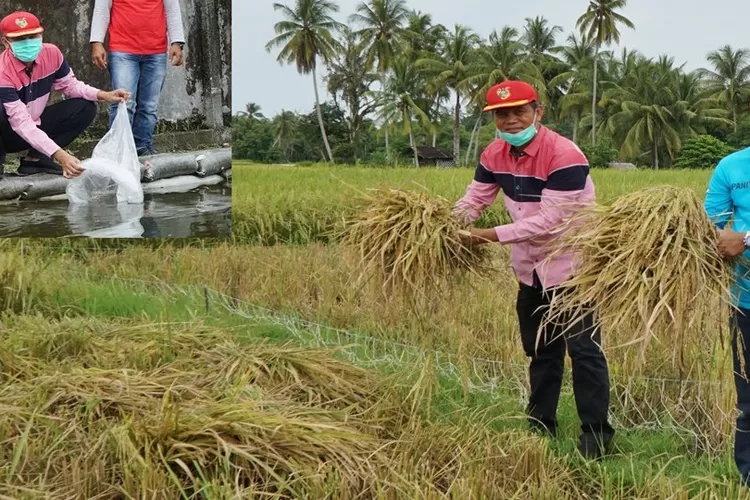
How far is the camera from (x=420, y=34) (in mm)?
29062

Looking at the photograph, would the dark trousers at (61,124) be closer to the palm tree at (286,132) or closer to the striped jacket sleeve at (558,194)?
the striped jacket sleeve at (558,194)

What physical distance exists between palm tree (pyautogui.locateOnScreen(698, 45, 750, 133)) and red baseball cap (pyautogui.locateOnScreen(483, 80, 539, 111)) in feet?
102

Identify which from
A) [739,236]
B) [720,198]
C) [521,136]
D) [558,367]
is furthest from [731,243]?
[558,367]

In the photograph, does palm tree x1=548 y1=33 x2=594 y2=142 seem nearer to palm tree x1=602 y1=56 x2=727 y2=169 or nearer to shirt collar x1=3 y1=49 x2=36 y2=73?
palm tree x1=602 y1=56 x2=727 y2=169

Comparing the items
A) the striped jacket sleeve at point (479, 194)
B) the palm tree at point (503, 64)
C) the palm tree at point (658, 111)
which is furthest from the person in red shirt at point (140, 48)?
the palm tree at point (658, 111)

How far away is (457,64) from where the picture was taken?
2573 cm

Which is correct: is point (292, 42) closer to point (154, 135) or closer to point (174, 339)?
point (154, 135)

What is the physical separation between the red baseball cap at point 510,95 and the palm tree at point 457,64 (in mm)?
22277

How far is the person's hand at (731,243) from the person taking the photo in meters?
1.93

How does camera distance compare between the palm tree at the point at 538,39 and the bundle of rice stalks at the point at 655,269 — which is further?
the palm tree at the point at 538,39

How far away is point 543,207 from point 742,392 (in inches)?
30.8

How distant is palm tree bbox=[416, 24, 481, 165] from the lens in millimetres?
25203

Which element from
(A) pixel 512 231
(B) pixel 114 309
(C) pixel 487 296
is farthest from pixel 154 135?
(A) pixel 512 231

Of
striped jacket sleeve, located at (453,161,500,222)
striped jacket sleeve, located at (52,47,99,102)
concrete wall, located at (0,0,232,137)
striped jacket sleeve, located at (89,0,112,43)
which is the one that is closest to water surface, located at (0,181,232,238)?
concrete wall, located at (0,0,232,137)
